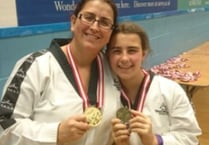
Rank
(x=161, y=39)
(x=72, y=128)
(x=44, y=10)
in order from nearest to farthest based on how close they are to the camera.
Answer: (x=72, y=128)
(x=44, y=10)
(x=161, y=39)

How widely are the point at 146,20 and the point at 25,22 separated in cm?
154

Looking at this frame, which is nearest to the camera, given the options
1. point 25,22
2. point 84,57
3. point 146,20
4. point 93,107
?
point 93,107

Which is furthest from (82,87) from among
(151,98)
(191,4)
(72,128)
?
(191,4)

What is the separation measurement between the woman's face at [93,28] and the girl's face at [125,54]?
95mm

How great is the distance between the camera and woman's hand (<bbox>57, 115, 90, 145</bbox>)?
117cm

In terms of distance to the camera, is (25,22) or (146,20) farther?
(146,20)

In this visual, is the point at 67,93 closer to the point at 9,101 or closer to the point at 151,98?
the point at 9,101

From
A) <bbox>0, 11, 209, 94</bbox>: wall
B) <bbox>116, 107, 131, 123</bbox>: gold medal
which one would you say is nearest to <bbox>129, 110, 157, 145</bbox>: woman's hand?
<bbox>116, 107, 131, 123</bbox>: gold medal

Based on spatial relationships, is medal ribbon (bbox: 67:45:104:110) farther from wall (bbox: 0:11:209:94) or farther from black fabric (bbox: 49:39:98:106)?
wall (bbox: 0:11:209:94)

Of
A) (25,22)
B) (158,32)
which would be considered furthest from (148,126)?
(158,32)

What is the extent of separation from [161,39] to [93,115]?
7.84 feet

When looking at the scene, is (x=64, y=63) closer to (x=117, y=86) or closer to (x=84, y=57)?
(x=84, y=57)

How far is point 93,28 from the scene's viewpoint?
126 cm

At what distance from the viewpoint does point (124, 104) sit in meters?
1.44
